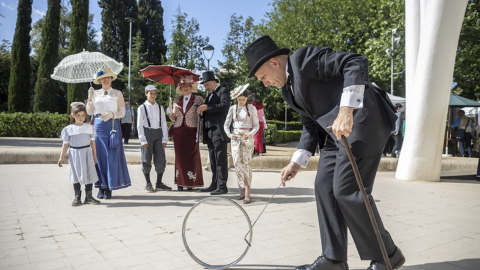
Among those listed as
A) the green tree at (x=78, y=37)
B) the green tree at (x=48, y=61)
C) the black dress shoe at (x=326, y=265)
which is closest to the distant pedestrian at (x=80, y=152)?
the black dress shoe at (x=326, y=265)

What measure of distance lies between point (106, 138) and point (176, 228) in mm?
2829

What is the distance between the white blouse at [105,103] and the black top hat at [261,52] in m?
4.40

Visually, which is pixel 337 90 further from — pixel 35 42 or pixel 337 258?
pixel 35 42

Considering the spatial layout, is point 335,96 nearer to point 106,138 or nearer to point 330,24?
point 106,138

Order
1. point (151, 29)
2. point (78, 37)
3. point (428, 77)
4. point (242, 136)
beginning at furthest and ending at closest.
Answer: point (151, 29) → point (78, 37) → point (428, 77) → point (242, 136)

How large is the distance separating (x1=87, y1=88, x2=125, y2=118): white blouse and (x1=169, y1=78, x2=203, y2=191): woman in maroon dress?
1.14 meters

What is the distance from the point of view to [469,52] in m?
21.1

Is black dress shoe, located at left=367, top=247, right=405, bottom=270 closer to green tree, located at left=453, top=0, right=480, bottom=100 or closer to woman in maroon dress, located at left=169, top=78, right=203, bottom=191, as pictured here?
woman in maroon dress, located at left=169, top=78, right=203, bottom=191

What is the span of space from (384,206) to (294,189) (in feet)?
7.30

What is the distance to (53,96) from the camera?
3356 cm

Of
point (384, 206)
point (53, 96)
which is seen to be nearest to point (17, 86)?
point (53, 96)

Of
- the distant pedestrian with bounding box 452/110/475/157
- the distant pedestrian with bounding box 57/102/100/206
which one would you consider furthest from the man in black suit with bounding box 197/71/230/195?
the distant pedestrian with bounding box 452/110/475/157

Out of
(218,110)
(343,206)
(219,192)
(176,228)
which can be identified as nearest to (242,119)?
(218,110)

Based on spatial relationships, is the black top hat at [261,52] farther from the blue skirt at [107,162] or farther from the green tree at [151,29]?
the green tree at [151,29]
